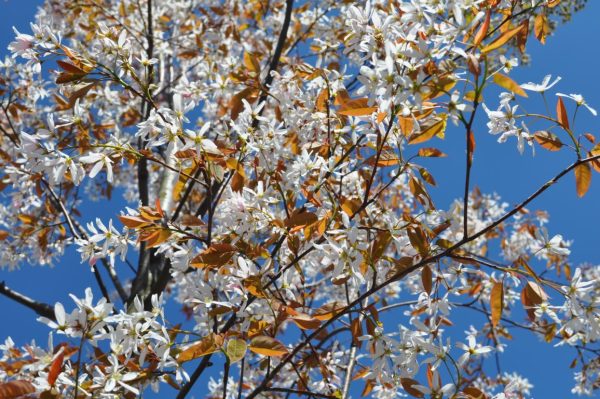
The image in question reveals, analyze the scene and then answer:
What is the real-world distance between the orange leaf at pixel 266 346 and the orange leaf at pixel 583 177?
3.04 feet

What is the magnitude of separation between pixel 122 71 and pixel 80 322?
2.58ft

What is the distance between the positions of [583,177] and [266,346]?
3.23ft

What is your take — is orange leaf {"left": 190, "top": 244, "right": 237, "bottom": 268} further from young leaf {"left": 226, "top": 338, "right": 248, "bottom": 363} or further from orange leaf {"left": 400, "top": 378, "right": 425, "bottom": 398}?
orange leaf {"left": 400, "top": 378, "right": 425, "bottom": 398}

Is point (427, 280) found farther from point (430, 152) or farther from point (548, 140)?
point (548, 140)

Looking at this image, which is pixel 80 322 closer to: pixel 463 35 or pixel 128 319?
pixel 128 319

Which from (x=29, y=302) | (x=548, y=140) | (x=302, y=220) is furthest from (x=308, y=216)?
(x=29, y=302)

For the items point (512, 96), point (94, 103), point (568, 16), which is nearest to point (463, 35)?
point (512, 96)

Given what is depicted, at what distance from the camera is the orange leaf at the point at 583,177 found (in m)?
1.35

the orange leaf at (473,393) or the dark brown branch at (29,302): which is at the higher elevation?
the dark brown branch at (29,302)

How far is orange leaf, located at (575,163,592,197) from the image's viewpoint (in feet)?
4.43

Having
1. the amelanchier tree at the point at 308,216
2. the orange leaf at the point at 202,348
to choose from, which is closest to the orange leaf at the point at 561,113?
the amelanchier tree at the point at 308,216

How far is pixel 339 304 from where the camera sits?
5.17 feet

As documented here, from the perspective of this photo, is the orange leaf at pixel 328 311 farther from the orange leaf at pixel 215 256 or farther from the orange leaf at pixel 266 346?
the orange leaf at pixel 215 256

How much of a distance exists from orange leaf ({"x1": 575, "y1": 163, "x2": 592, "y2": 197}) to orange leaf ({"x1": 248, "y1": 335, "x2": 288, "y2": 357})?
3.04 feet
